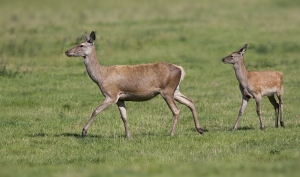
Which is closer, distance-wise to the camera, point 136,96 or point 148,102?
point 136,96

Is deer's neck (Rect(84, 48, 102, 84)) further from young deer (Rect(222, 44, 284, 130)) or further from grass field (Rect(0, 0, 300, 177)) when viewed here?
young deer (Rect(222, 44, 284, 130))

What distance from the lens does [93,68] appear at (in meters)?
15.0

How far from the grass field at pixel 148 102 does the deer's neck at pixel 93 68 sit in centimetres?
126

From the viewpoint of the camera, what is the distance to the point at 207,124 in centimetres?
1616

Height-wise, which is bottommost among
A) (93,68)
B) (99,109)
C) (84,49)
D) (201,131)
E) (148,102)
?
(201,131)

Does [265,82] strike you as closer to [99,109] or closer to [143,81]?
[143,81]

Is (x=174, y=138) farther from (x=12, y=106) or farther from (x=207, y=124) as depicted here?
(x=12, y=106)

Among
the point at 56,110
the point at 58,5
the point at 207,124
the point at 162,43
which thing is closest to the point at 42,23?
the point at 162,43

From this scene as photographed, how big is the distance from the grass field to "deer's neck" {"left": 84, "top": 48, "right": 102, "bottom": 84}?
126cm

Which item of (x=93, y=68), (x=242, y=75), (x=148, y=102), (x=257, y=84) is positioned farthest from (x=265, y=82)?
(x=148, y=102)

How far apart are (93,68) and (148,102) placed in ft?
15.7

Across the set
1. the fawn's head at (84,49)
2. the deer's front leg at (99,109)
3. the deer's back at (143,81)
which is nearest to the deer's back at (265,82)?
the deer's back at (143,81)

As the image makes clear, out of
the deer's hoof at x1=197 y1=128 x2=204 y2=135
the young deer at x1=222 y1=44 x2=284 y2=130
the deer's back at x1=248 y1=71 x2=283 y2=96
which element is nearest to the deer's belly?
the deer's hoof at x1=197 y1=128 x2=204 y2=135

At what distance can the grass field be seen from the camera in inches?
457
